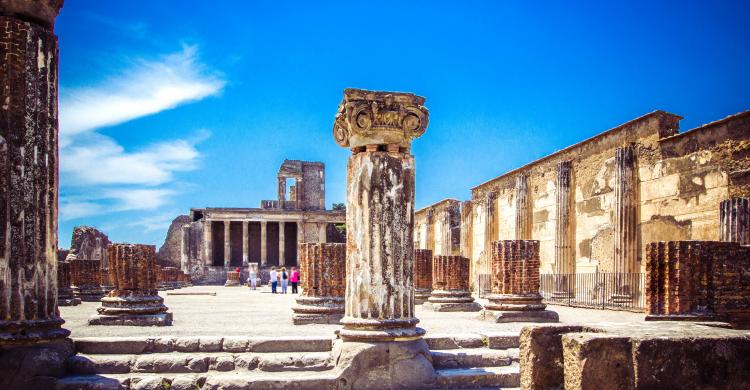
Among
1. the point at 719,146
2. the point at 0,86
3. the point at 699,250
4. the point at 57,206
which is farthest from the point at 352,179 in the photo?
the point at 719,146

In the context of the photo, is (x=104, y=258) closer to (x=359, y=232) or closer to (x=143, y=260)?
(x=143, y=260)

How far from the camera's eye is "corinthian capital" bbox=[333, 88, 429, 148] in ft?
24.1

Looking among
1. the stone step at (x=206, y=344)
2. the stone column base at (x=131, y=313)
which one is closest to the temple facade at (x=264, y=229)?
the stone column base at (x=131, y=313)

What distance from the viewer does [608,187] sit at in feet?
63.9

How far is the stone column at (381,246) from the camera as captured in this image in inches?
276

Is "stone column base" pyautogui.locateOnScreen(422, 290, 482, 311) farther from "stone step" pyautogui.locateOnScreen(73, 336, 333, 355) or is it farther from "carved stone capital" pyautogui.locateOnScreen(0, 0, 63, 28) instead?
A: "carved stone capital" pyautogui.locateOnScreen(0, 0, 63, 28)

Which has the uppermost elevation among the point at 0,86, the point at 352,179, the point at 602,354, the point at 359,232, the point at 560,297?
the point at 0,86

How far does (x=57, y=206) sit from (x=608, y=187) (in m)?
16.9

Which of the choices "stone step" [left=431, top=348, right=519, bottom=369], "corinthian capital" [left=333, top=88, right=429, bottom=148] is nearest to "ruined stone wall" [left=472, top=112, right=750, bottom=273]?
"stone step" [left=431, top=348, right=519, bottom=369]

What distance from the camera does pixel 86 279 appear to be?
19.1 metres

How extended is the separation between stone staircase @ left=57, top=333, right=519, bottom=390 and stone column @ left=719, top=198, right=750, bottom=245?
24.8 feet

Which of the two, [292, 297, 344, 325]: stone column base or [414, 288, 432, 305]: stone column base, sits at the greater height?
[292, 297, 344, 325]: stone column base

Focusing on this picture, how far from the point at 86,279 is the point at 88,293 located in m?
0.45

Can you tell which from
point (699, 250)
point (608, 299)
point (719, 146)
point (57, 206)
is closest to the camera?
point (57, 206)
